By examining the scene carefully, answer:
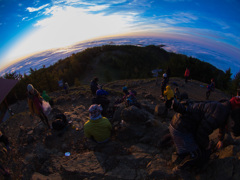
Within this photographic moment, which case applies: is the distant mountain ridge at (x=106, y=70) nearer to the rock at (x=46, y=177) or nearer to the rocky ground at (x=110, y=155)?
the rocky ground at (x=110, y=155)

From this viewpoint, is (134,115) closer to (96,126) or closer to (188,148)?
(96,126)

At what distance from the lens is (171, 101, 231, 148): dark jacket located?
2429mm

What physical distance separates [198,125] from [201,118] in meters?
0.19

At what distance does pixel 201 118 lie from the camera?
259 centimetres

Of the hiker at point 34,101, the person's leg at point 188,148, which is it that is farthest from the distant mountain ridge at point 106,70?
the person's leg at point 188,148

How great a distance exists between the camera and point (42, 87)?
18547 millimetres

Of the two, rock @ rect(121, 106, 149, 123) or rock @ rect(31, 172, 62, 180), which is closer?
rock @ rect(31, 172, 62, 180)

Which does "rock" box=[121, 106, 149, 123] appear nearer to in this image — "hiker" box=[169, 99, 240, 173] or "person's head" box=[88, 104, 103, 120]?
"person's head" box=[88, 104, 103, 120]

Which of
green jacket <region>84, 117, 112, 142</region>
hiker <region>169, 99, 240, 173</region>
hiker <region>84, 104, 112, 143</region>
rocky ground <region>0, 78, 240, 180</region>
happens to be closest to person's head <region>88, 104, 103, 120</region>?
hiker <region>84, 104, 112, 143</region>

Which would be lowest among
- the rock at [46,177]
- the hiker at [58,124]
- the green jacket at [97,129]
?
the rock at [46,177]

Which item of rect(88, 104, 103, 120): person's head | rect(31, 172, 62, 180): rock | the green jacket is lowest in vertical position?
rect(31, 172, 62, 180): rock

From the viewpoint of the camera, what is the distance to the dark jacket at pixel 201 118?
2.43m

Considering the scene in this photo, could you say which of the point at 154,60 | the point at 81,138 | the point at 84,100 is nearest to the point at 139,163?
the point at 81,138

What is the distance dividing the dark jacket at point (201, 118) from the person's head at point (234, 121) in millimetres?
84
